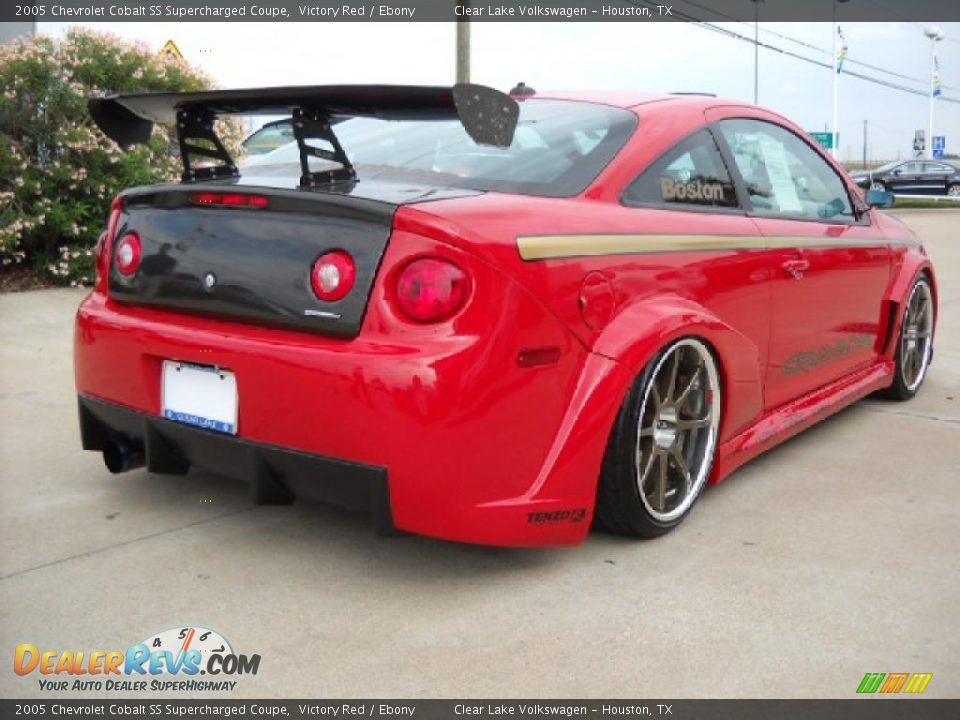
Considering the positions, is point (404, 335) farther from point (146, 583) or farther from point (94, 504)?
point (94, 504)

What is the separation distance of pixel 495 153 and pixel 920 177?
3476 centimetres

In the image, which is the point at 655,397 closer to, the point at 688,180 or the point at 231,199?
the point at 688,180

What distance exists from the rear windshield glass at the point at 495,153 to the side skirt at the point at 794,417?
1072mm

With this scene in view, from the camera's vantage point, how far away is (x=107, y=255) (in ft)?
10.4

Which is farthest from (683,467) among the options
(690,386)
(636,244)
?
(636,244)

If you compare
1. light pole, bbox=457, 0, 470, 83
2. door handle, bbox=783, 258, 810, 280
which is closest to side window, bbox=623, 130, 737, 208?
door handle, bbox=783, 258, 810, 280

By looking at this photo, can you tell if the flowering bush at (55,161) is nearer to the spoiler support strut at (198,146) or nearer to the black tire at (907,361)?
the spoiler support strut at (198,146)

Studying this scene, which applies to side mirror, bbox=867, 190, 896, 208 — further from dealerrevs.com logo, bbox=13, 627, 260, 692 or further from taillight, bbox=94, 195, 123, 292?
dealerrevs.com logo, bbox=13, 627, 260, 692

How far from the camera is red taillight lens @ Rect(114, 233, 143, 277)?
302cm

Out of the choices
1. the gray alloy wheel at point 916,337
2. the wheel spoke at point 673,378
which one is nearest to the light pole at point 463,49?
the gray alloy wheel at point 916,337

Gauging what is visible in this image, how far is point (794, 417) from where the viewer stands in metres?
3.94
